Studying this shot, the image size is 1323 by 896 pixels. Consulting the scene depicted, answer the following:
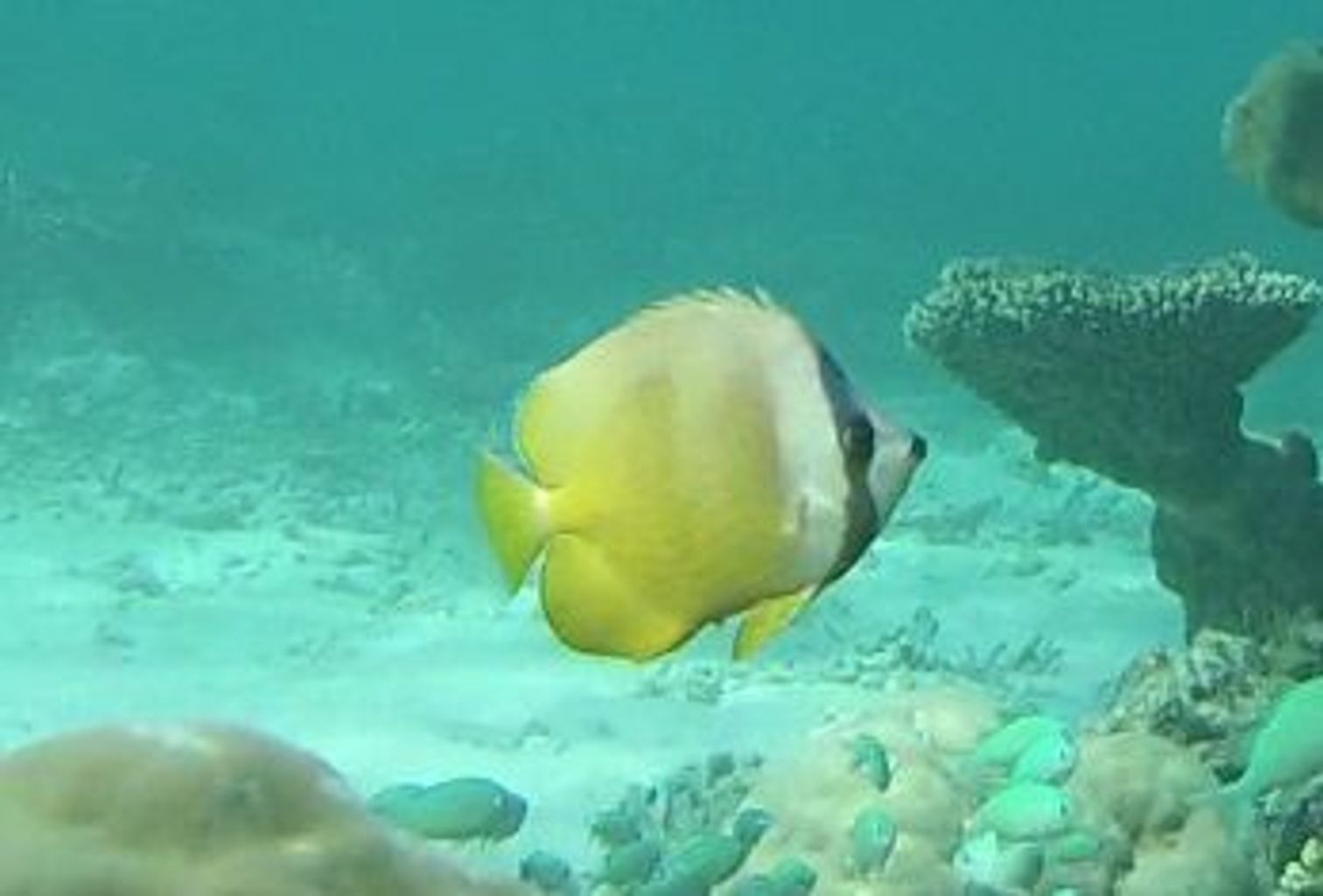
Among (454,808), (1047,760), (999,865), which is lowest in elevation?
(999,865)

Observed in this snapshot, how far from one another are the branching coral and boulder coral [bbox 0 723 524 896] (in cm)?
601

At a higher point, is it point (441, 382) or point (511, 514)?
point (441, 382)

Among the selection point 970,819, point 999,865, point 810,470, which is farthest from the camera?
point 970,819

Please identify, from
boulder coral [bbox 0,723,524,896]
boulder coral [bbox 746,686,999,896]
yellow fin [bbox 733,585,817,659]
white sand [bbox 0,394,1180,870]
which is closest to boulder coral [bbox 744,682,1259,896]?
boulder coral [bbox 746,686,999,896]

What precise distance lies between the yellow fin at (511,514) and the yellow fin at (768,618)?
286mm

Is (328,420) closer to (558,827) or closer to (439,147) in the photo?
(558,827)

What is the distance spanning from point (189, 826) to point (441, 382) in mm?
19749

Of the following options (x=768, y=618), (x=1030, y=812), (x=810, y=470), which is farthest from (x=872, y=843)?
(x=810, y=470)

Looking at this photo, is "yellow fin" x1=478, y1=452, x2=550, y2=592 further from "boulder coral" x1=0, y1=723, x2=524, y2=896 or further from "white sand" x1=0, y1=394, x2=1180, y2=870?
"white sand" x1=0, y1=394, x2=1180, y2=870

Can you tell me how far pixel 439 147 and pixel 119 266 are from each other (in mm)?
19288

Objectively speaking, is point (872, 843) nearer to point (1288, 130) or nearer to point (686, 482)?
point (1288, 130)

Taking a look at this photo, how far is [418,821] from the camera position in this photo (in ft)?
20.7

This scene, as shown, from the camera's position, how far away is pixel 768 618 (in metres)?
2.73

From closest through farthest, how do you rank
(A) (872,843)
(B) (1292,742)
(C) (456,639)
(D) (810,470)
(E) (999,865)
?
(D) (810,470) < (B) (1292,742) < (E) (999,865) < (A) (872,843) < (C) (456,639)
